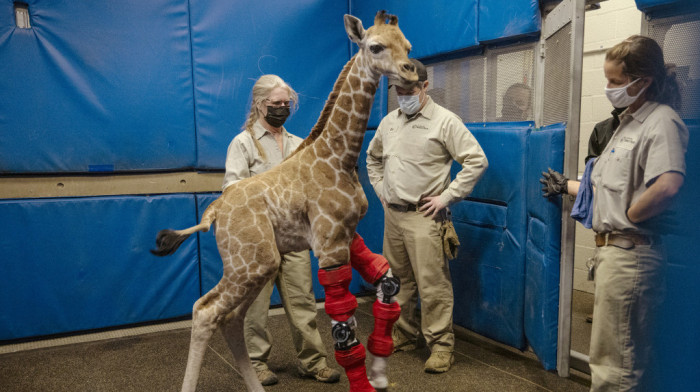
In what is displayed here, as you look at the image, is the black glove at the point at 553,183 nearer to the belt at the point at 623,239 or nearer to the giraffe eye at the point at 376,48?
the belt at the point at 623,239

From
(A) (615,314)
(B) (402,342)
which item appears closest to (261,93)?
(B) (402,342)

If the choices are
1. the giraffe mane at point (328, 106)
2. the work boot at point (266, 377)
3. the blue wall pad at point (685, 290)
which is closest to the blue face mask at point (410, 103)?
the giraffe mane at point (328, 106)

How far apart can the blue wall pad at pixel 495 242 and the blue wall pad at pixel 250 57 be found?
1460 mm

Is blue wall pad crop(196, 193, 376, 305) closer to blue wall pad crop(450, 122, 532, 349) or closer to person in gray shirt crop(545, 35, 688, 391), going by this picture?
blue wall pad crop(450, 122, 532, 349)

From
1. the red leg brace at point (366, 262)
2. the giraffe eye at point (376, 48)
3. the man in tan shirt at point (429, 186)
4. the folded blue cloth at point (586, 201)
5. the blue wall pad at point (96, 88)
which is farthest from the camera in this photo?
the blue wall pad at point (96, 88)

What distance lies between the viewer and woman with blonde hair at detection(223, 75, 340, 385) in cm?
243

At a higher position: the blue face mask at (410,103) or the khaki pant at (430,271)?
the blue face mask at (410,103)

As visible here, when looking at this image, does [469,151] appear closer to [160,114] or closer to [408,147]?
[408,147]

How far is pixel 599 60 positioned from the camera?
12.3 feet

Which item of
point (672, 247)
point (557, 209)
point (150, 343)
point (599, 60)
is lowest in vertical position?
point (150, 343)

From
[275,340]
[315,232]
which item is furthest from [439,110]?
[275,340]

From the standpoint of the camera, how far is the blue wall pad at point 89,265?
10.3 ft

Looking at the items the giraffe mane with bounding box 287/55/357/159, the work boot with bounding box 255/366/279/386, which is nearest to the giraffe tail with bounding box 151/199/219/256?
the giraffe mane with bounding box 287/55/357/159

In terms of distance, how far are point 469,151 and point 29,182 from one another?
2.81 meters
